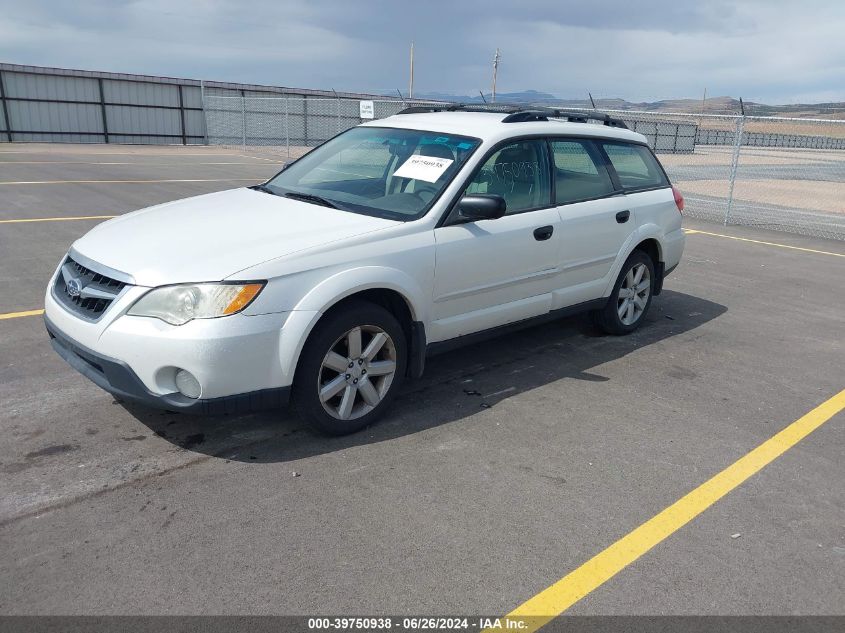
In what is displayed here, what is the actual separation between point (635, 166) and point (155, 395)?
4371 millimetres

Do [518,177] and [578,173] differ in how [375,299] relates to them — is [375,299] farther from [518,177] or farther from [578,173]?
[578,173]

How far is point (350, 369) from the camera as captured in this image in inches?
151

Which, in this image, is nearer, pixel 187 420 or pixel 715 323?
pixel 187 420

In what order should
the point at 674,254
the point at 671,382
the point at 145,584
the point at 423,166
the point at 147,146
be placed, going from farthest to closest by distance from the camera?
1. the point at 147,146
2. the point at 674,254
3. the point at 671,382
4. the point at 423,166
5. the point at 145,584

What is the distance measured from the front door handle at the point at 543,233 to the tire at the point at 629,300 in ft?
3.67

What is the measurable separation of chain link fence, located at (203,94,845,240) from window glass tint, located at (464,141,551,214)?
708cm

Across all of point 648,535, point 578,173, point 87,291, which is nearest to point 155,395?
point 87,291

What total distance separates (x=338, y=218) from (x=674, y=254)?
356 cm

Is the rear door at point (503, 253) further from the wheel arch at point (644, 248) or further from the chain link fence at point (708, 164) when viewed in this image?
the chain link fence at point (708, 164)

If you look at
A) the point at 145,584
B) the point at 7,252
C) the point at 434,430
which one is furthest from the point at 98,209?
the point at 145,584

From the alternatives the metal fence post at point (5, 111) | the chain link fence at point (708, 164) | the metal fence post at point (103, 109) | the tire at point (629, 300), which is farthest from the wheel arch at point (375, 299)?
the metal fence post at point (103, 109)

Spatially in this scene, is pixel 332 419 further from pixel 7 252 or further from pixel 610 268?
pixel 7 252

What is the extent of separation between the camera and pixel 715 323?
21.4 feet

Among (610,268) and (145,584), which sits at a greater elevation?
(610,268)
